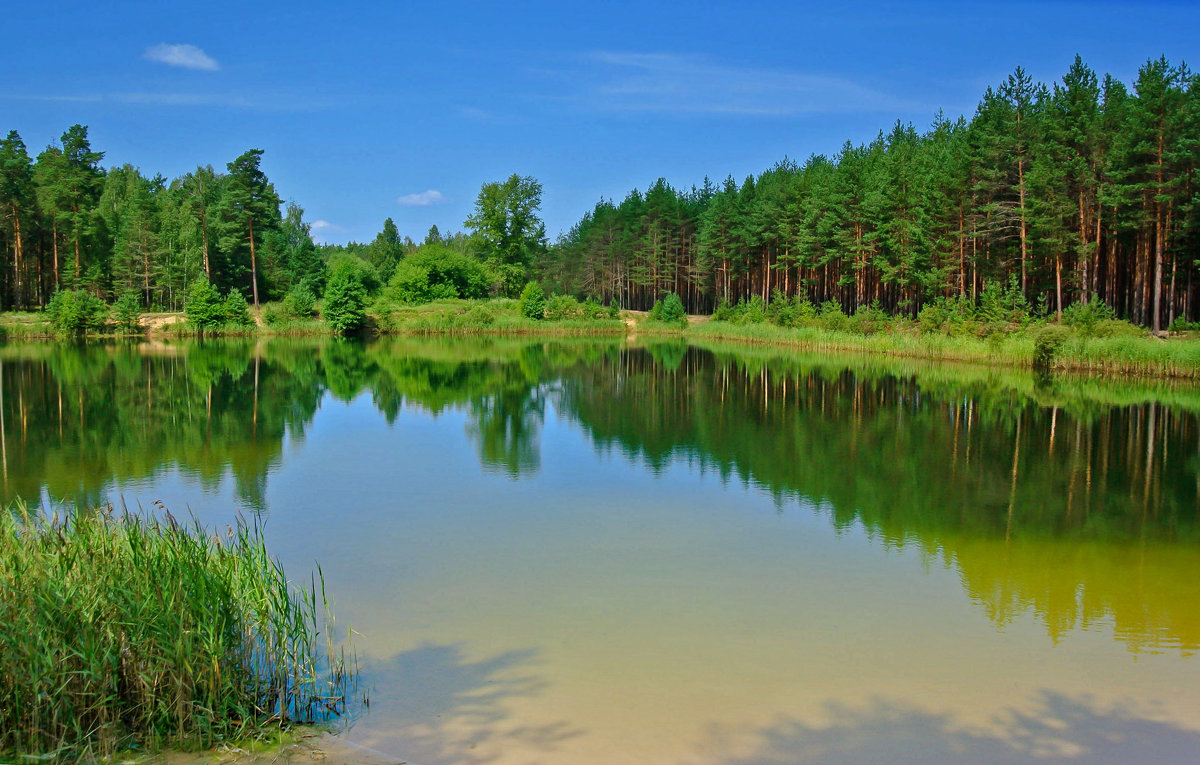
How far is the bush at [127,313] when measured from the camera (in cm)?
4834

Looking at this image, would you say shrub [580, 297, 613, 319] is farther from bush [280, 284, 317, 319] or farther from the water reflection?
the water reflection

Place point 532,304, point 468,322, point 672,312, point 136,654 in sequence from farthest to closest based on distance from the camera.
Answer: point 532,304 < point 672,312 < point 468,322 < point 136,654

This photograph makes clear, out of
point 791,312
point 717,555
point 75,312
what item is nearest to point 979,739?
point 717,555

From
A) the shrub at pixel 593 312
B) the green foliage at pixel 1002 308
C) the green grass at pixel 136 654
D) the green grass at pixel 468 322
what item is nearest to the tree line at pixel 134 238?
the green grass at pixel 468 322

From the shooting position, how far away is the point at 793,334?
44.6 metres

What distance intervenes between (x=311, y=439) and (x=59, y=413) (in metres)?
6.43

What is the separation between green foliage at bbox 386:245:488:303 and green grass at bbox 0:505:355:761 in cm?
5748

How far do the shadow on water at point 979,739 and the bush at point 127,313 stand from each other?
168 feet

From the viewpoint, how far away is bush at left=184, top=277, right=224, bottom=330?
50.4m

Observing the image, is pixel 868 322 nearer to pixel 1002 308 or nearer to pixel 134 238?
pixel 1002 308

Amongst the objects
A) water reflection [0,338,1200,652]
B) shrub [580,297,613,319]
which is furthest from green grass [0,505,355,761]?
Answer: shrub [580,297,613,319]

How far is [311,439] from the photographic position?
1700 cm

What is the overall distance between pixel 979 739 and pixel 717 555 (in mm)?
4152

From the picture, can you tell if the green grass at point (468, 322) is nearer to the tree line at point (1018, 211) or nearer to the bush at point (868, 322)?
the tree line at point (1018, 211)
